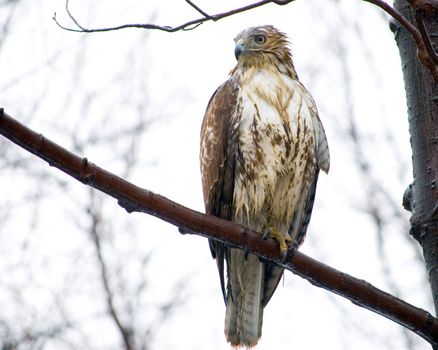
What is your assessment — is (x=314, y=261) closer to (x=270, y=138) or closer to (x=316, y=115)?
(x=270, y=138)

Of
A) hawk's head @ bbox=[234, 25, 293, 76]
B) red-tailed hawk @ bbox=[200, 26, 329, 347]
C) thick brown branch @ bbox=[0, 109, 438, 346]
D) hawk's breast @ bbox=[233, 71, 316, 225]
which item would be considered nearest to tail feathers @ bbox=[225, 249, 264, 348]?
red-tailed hawk @ bbox=[200, 26, 329, 347]

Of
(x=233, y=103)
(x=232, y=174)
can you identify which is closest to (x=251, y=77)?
(x=233, y=103)

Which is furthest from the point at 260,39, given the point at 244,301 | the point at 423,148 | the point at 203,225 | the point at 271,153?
the point at 203,225

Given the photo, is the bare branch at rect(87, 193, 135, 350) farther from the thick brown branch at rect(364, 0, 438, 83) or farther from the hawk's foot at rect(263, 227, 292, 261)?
the thick brown branch at rect(364, 0, 438, 83)

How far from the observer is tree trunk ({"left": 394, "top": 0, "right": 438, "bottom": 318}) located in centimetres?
320

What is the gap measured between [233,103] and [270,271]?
1.06 m

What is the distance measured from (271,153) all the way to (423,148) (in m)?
1.42

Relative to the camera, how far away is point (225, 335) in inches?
180

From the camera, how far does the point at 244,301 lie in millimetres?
4727

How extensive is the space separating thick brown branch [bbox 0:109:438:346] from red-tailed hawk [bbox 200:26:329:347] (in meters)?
1.04

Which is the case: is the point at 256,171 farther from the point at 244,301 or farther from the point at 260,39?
the point at 260,39

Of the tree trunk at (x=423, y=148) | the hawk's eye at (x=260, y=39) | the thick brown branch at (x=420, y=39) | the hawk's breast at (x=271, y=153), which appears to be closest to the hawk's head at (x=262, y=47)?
the hawk's eye at (x=260, y=39)

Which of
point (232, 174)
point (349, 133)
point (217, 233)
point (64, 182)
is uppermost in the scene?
point (349, 133)

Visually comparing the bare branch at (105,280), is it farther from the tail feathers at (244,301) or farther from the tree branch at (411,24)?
the tree branch at (411,24)
